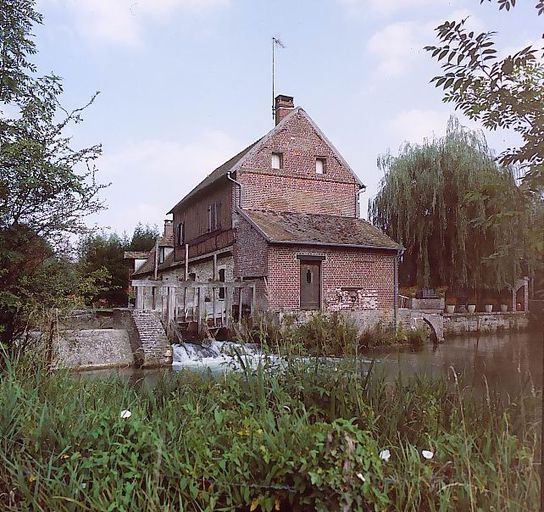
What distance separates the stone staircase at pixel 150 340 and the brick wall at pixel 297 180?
1.72 m

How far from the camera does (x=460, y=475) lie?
3.66 ft

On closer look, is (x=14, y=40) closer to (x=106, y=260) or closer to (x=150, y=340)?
(x=106, y=260)

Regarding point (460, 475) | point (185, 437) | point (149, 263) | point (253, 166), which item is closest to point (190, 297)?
point (149, 263)

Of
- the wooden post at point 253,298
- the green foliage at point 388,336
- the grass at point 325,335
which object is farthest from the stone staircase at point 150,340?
the green foliage at point 388,336

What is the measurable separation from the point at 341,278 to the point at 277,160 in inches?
79.2

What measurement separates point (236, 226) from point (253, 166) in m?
0.68

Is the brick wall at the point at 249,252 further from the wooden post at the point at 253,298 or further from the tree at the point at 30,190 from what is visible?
the tree at the point at 30,190

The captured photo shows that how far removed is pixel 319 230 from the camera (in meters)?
3.05

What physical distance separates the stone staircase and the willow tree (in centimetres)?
339

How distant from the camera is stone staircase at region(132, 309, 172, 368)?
5016 millimetres

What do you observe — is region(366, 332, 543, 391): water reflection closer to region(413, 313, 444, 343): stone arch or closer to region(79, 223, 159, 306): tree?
region(413, 313, 444, 343): stone arch

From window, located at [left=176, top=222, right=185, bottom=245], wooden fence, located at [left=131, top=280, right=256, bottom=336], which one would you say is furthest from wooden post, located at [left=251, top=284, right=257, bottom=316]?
window, located at [left=176, top=222, right=185, bottom=245]

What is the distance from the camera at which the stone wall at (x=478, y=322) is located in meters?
1.41

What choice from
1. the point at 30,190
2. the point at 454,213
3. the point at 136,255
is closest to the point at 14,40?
the point at 30,190
